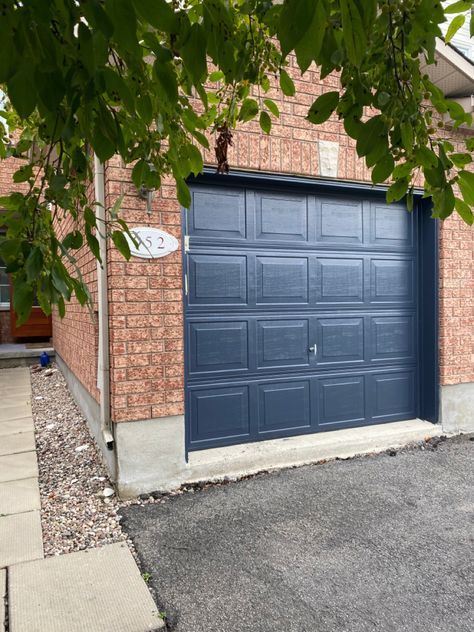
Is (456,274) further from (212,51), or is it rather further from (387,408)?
(212,51)

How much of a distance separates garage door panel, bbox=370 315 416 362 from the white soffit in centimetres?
233

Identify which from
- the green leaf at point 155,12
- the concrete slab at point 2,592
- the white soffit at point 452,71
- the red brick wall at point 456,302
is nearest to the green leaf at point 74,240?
the green leaf at point 155,12

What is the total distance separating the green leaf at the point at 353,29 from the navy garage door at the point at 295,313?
3059 millimetres

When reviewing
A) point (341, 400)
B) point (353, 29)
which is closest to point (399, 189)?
point (353, 29)

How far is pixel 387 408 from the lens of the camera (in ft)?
15.4

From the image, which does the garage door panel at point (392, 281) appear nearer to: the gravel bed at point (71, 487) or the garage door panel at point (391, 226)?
the garage door panel at point (391, 226)

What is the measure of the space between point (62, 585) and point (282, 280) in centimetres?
288

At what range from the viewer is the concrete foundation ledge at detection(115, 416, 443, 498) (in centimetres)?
337

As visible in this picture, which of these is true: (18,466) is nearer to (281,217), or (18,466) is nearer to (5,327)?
(281,217)

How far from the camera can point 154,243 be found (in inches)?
135

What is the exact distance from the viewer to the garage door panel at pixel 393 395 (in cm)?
463

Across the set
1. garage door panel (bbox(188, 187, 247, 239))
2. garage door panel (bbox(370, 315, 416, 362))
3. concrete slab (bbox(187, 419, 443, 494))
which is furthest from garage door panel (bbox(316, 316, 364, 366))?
garage door panel (bbox(188, 187, 247, 239))

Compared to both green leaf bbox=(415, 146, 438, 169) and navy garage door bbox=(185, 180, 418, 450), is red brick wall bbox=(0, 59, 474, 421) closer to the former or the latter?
navy garage door bbox=(185, 180, 418, 450)

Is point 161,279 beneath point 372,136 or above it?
beneath
